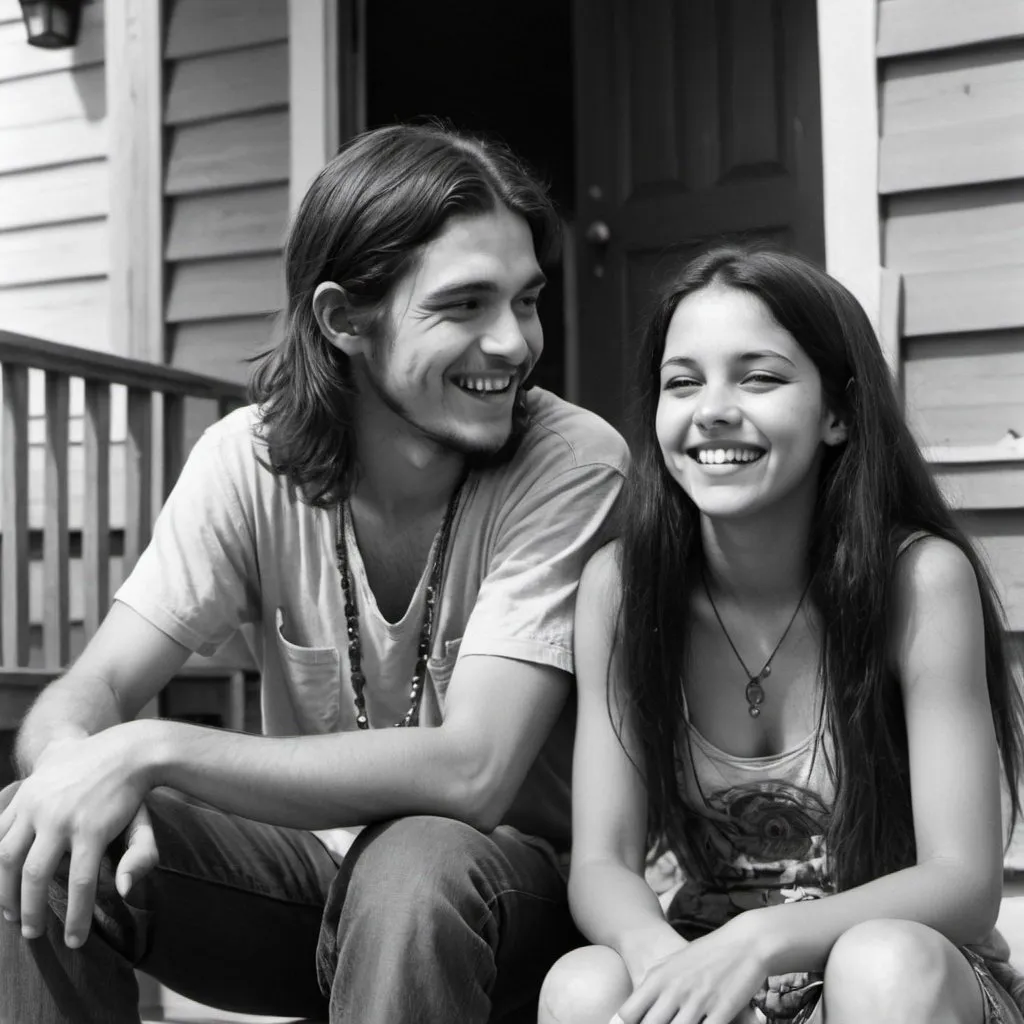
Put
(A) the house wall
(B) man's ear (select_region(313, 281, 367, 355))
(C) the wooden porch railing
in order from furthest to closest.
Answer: (A) the house wall, (C) the wooden porch railing, (B) man's ear (select_region(313, 281, 367, 355))

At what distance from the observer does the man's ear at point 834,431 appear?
1711 millimetres

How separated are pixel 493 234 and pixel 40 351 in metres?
1.46

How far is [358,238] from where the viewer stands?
77.5 inches

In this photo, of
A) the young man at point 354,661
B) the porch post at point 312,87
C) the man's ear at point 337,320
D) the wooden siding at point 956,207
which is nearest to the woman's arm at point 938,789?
the young man at point 354,661

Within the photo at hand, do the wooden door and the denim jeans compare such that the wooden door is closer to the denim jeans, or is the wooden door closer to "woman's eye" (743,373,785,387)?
"woman's eye" (743,373,785,387)

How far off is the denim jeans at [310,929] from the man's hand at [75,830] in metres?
0.05

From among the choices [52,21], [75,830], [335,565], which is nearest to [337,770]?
[75,830]

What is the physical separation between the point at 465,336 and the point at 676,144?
2.50 metres

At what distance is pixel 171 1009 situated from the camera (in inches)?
111

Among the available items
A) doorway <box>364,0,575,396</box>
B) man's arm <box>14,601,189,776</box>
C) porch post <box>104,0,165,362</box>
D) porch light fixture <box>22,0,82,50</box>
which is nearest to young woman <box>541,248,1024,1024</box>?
man's arm <box>14,601,189,776</box>

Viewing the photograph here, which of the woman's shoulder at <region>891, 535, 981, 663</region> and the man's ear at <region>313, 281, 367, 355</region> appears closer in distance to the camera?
the woman's shoulder at <region>891, 535, 981, 663</region>

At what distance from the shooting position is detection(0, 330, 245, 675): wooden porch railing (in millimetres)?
3107

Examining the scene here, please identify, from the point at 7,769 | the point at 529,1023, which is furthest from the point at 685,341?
the point at 7,769

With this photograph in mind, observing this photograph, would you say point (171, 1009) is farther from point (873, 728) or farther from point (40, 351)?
point (873, 728)
